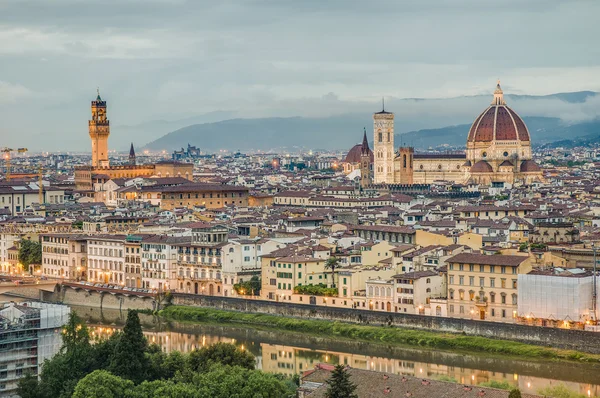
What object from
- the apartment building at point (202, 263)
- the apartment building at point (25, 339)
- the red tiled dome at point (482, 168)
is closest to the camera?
the apartment building at point (25, 339)

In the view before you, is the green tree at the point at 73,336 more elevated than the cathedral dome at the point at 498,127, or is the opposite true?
the cathedral dome at the point at 498,127

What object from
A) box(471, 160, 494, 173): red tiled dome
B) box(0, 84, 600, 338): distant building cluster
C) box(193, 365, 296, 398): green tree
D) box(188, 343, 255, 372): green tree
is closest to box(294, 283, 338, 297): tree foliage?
box(0, 84, 600, 338): distant building cluster

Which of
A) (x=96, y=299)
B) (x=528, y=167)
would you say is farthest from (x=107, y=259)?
(x=528, y=167)

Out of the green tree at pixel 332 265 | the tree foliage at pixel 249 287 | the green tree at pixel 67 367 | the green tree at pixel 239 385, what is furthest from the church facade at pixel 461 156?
the green tree at pixel 239 385

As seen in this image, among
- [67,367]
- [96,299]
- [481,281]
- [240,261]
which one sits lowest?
[96,299]

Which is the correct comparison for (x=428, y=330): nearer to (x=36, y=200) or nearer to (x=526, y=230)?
(x=526, y=230)

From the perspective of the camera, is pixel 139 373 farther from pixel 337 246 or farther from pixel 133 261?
pixel 133 261

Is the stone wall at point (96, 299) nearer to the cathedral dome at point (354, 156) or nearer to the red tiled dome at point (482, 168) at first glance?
the red tiled dome at point (482, 168)
